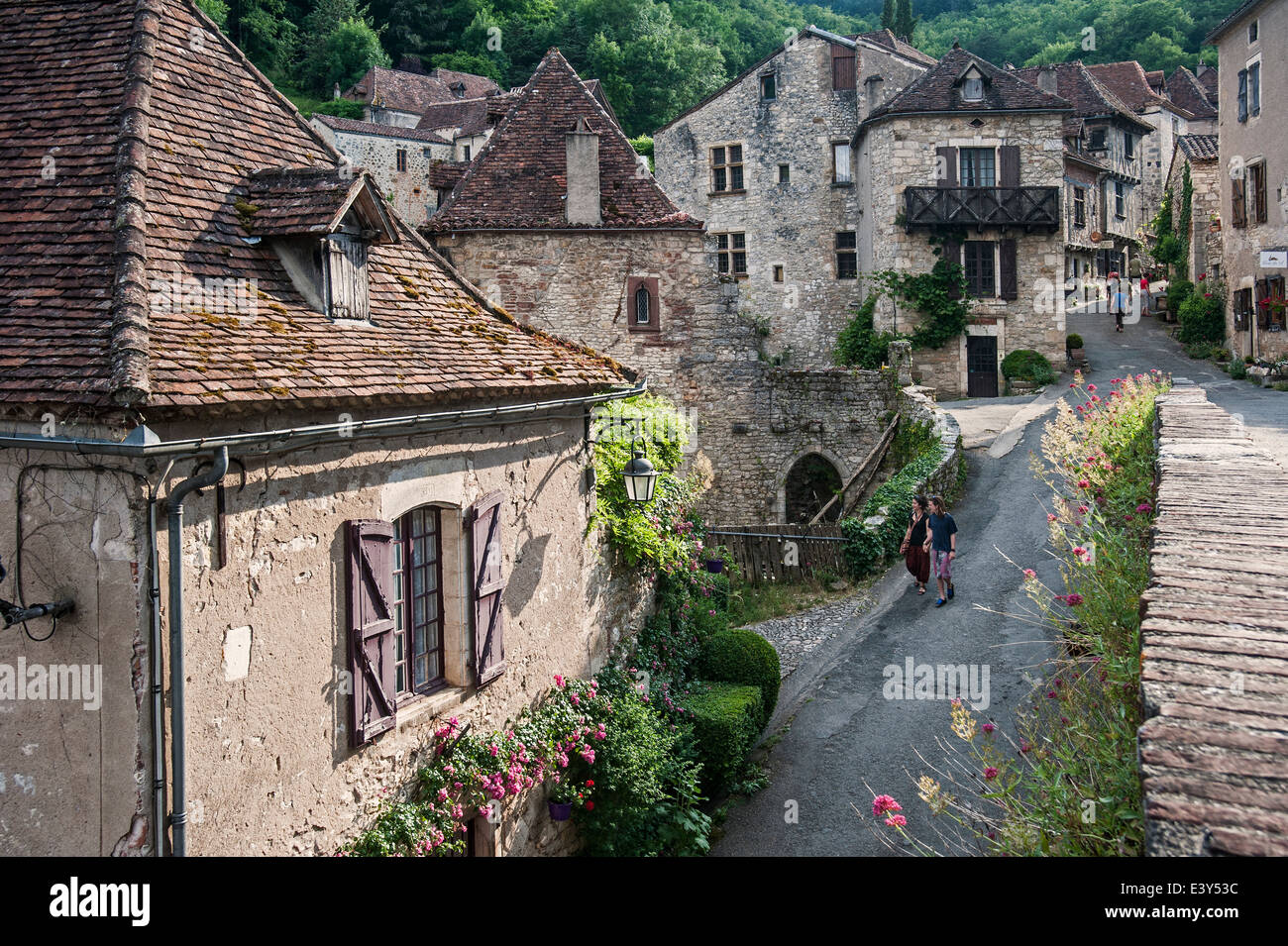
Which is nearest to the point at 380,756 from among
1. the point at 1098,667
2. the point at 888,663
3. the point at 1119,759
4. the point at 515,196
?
the point at 1098,667

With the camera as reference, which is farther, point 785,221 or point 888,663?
point 785,221

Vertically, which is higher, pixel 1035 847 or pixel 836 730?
pixel 1035 847

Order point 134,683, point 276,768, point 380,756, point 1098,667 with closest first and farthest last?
point 1098,667 < point 134,683 < point 276,768 < point 380,756

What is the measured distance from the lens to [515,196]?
22.3 metres

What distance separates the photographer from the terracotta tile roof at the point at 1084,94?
4428 cm

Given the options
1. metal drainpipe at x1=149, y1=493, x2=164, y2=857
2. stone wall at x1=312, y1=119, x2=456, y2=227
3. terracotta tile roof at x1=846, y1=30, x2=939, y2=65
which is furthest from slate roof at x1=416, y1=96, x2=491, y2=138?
metal drainpipe at x1=149, y1=493, x2=164, y2=857

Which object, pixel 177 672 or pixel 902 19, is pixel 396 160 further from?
pixel 177 672

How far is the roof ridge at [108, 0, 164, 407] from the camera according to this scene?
596 centimetres

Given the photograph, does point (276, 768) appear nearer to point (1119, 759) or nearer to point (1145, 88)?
point (1119, 759)

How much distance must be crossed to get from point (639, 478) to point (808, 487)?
15446 millimetres

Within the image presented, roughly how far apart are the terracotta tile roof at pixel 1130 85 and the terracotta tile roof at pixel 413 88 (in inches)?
1313

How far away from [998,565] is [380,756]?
11414mm

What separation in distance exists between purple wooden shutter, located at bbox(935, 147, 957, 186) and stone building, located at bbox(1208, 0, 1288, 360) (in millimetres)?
7294

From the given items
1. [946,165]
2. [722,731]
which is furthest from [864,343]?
[722,731]
